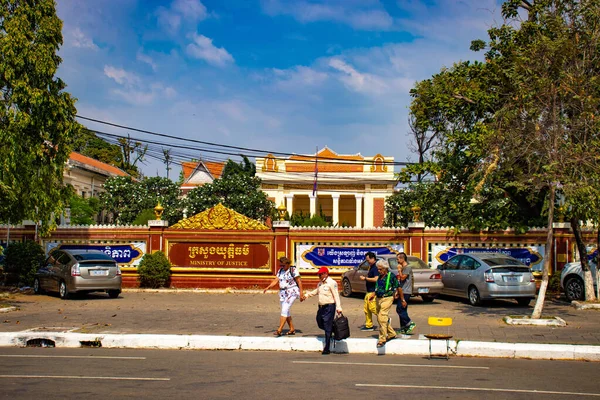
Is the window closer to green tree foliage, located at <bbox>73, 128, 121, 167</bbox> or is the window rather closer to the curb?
the curb

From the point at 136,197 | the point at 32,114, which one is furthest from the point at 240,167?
the point at 32,114

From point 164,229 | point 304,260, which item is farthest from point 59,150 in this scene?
point 304,260

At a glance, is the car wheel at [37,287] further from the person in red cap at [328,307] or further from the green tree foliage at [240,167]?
the green tree foliage at [240,167]

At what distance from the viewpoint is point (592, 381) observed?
29.0ft

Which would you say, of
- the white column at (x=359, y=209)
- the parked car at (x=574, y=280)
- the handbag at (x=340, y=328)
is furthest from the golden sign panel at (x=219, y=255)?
the white column at (x=359, y=209)

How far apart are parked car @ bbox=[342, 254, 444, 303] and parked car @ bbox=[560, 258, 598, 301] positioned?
376cm

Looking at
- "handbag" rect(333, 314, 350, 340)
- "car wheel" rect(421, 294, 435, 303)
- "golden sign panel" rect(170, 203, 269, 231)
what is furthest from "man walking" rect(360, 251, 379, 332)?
"golden sign panel" rect(170, 203, 269, 231)

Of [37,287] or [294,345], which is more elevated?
[37,287]

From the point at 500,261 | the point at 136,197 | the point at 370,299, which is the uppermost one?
the point at 136,197

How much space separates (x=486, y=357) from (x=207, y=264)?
1439 cm

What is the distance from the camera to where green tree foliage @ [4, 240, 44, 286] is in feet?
75.1

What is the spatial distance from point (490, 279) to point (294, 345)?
7.86 m

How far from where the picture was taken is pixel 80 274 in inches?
751

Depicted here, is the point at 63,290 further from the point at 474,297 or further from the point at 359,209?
the point at 359,209
